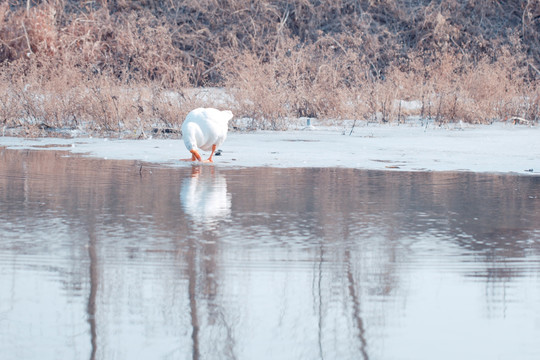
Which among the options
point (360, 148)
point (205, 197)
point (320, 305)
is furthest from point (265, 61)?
point (320, 305)

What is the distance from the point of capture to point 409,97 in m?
16.6

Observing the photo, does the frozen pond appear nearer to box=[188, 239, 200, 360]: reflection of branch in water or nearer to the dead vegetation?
box=[188, 239, 200, 360]: reflection of branch in water

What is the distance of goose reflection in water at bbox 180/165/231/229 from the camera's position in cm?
597

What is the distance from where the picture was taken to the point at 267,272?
4.34m

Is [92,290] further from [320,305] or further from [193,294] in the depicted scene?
[320,305]

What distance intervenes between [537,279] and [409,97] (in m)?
12.5

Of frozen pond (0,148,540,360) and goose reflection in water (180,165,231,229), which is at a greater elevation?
goose reflection in water (180,165,231,229)

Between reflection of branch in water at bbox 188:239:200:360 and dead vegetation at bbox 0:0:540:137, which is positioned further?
dead vegetation at bbox 0:0:540:137

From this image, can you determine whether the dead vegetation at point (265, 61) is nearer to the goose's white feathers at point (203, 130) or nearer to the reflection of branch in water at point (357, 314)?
the goose's white feathers at point (203, 130)

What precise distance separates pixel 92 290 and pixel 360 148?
7660mm

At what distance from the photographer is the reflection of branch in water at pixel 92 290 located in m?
3.29

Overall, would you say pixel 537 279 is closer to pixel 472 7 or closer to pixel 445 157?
pixel 445 157

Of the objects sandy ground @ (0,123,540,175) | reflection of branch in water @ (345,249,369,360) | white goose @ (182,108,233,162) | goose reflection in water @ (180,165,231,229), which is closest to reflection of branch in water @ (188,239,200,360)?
reflection of branch in water @ (345,249,369,360)

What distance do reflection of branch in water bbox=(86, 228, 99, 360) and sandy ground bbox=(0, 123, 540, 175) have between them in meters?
4.49
